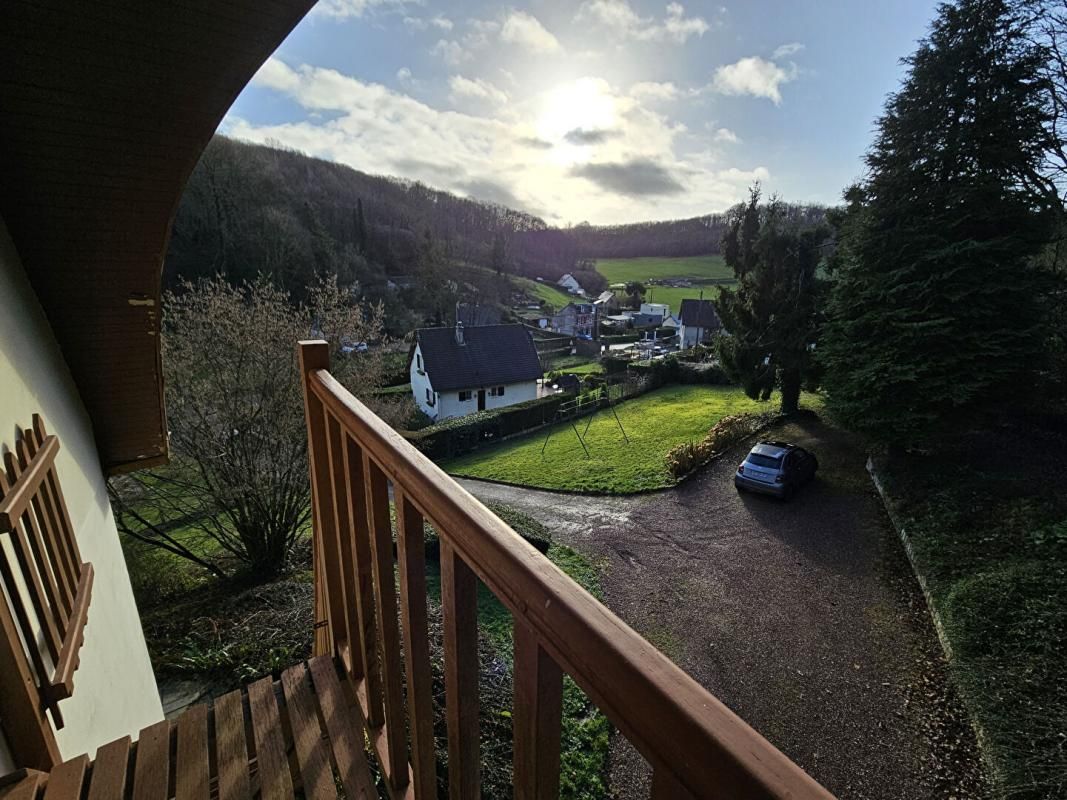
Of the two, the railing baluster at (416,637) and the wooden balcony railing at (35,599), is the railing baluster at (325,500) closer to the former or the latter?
the railing baluster at (416,637)

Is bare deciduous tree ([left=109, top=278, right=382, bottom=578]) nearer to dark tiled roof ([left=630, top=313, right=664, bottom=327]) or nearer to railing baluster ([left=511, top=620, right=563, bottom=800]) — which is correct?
railing baluster ([left=511, top=620, right=563, bottom=800])

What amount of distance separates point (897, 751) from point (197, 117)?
7622mm

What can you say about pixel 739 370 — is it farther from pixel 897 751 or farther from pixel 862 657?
pixel 897 751

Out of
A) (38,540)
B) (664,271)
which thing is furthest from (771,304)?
(664,271)

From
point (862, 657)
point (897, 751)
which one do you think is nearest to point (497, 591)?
point (897, 751)

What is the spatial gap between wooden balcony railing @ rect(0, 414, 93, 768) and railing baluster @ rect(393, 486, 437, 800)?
1445 millimetres

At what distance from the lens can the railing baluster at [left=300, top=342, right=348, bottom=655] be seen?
2006mm

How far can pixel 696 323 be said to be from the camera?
43594 millimetres

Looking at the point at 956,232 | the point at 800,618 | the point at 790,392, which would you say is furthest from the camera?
the point at 790,392

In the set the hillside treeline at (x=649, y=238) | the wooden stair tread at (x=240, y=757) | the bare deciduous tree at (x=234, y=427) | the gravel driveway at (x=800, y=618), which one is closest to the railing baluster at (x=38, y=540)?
the wooden stair tread at (x=240, y=757)

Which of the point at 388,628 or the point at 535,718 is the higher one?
the point at 535,718

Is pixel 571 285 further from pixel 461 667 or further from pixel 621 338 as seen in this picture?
pixel 461 667

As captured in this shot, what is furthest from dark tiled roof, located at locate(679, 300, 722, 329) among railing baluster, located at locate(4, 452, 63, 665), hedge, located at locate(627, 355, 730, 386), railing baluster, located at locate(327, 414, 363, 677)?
railing baluster, located at locate(4, 452, 63, 665)

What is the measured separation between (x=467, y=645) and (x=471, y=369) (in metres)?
23.9
